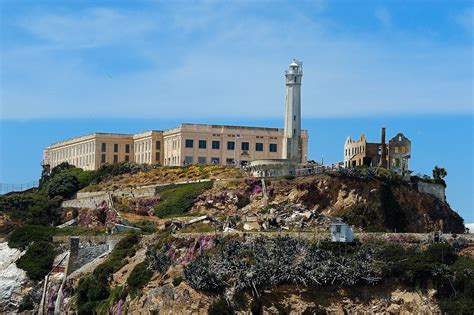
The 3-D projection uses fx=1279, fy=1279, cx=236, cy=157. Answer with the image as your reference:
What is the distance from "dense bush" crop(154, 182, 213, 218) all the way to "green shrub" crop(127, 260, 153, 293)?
20.5m

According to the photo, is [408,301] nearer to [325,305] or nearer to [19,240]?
[325,305]

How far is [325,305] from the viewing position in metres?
82.7

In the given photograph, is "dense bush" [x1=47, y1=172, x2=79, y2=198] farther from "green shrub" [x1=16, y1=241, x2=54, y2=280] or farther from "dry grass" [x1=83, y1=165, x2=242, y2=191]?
"green shrub" [x1=16, y1=241, x2=54, y2=280]

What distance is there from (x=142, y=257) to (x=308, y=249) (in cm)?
1581

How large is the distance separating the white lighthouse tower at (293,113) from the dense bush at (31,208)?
2412 centimetres

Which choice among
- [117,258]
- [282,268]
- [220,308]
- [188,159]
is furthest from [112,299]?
[188,159]

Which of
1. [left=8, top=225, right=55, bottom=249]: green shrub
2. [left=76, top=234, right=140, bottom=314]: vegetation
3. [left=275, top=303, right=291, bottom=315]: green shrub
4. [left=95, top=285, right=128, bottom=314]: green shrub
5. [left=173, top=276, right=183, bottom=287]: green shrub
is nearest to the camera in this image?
[left=275, top=303, right=291, bottom=315]: green shrub

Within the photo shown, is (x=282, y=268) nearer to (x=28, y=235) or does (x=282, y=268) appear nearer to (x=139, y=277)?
(x=139, y=277)

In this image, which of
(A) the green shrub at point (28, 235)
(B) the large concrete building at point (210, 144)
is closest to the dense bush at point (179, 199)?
(B) the large concrete building at point (210, 144)

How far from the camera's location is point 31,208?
12775cm

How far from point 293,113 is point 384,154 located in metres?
9.42

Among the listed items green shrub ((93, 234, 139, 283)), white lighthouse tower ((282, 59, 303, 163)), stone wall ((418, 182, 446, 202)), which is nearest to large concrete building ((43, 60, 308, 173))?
white lighthouse tower ((282, 59, 303, 163))

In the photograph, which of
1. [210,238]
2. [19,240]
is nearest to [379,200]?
[210,238]

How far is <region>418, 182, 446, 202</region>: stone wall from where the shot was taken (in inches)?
4523
